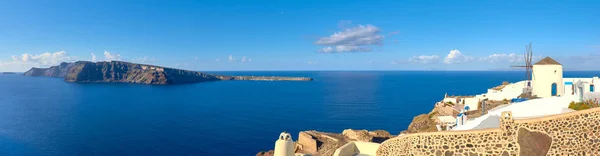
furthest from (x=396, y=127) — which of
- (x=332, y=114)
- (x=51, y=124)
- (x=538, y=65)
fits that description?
(x=51, y=124)

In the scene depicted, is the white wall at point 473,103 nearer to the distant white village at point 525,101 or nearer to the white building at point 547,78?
the distant white village at point 525,101

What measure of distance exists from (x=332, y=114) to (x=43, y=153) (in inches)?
1702

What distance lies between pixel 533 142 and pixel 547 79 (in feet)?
87.2

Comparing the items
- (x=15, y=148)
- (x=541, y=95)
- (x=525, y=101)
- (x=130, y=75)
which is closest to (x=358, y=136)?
(x=525, y=101)

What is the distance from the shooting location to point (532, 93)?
3134cm

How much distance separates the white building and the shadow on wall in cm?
5115

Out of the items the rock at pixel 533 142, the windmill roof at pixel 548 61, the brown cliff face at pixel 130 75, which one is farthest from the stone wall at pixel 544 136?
the brown cliff face at pixel 130 75

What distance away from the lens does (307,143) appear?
3064 centimetres

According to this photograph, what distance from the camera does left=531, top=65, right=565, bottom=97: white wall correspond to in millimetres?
29547

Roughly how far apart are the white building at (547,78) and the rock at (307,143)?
20.6 m

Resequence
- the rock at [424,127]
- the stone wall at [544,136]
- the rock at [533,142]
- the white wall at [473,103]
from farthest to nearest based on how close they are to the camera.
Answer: the white wall at [473,103]
the rock at [424,127]
the rock at [533,142]
the stone wall at [544,136]

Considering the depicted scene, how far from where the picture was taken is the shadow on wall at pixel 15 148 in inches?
1491

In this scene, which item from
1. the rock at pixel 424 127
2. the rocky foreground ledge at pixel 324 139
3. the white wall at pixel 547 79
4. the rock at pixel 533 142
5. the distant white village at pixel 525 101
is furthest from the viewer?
the rock at pixel 424 127

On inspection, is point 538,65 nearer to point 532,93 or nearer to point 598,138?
point 532,93
